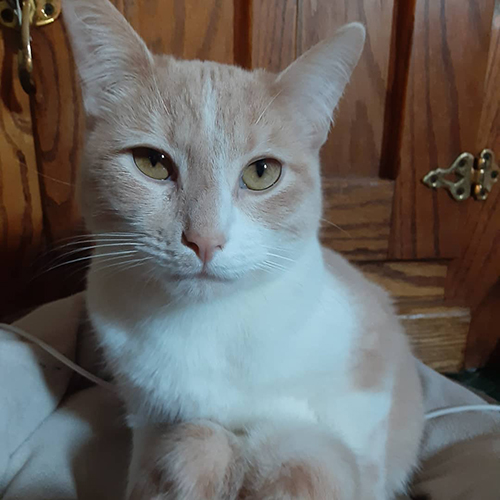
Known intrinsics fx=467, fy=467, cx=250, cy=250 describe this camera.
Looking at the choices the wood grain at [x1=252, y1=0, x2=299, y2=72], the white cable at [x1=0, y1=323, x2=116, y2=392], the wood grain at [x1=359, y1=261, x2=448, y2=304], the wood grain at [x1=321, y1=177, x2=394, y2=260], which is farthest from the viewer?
the wood grain at [x1=359, y1=261, x2=448, y2=304]

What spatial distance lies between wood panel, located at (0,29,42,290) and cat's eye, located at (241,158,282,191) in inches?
29.9

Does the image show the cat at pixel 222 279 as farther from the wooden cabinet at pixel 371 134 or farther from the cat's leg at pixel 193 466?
the wooden cabinet at pixel 371 134

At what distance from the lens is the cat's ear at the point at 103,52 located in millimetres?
667

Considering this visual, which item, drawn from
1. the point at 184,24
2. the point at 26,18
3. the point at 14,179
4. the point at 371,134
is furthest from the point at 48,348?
the point at 371,134

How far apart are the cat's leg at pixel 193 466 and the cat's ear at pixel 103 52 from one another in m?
0.50

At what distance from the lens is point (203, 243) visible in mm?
574

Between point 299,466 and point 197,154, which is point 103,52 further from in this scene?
point 299,466

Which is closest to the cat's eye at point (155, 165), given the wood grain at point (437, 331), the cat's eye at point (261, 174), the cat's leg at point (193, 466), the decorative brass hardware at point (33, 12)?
the cat's eye at point (261, 174)

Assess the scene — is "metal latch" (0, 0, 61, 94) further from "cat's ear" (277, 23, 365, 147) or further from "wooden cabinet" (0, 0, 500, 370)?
"cat's ear" (277, 23, 365, 147)

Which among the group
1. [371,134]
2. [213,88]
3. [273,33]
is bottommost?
[371,134]

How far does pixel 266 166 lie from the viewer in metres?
0.69

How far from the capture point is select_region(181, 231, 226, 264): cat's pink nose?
57 cm

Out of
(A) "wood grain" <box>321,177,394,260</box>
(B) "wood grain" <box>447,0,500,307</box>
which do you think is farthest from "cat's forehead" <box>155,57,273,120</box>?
(B) "wood grain" <box>447,0,500,307</box>

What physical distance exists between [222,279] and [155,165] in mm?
189
